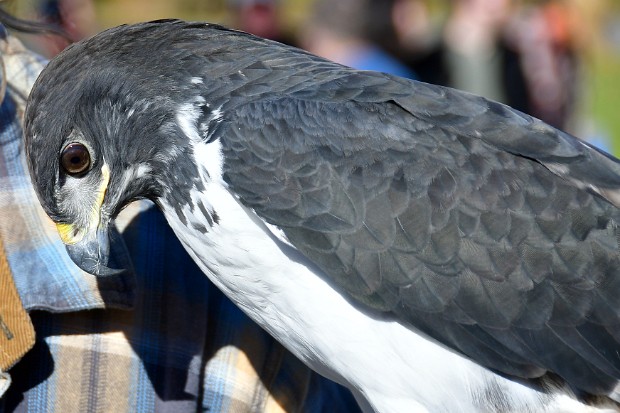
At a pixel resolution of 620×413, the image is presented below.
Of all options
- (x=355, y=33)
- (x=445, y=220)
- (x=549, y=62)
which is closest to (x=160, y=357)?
(x=445, y=220)

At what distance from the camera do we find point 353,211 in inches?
99.5

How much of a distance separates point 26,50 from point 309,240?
40.5 inches

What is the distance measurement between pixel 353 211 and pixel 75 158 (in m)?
0.75

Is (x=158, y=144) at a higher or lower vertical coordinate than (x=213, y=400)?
higher

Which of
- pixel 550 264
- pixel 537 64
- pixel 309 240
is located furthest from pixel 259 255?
pixel 537 64

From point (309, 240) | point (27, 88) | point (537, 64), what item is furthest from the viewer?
point (537, 64)

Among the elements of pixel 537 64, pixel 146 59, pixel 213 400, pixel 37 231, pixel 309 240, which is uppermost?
pixel 146 59

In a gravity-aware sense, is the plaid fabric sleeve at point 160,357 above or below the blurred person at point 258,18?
above

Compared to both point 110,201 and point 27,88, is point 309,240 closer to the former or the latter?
point 110,201

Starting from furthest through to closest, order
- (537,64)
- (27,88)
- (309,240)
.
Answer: (537,64) < (27,88) < (309,240)

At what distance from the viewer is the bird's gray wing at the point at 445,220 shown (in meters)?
2.51

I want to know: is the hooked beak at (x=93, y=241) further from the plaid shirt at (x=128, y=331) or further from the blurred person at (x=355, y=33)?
the blurred person at (x=355, y=33)

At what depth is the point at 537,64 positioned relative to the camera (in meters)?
7.94

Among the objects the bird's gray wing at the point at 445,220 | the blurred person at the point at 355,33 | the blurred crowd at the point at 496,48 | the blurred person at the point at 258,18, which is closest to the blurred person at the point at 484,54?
the blurred crowd at the point at 496,48
